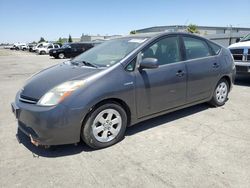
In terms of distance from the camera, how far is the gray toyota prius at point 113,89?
321 centimetres

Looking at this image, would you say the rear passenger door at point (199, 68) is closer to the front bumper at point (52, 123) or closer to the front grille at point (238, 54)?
the front bumper at point (52, 123)

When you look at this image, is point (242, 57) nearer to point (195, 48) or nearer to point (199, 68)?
point (195, 48)

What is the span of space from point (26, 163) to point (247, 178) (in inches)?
107

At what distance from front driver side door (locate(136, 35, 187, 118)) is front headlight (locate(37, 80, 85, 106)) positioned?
97 cm

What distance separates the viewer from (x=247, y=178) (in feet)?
9.16

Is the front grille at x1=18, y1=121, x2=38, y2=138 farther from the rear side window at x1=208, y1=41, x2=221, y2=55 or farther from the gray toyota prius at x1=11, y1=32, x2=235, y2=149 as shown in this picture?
the rear side window at x1=208, y1=41, x2=221, y2=55

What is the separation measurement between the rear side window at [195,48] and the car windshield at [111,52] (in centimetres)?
102

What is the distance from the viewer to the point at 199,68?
4711 mm

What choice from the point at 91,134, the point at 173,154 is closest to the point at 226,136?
the point at 173,154

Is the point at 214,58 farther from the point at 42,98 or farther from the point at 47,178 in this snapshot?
the point at 47,178

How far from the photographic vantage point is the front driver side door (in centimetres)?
385

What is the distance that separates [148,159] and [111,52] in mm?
1916

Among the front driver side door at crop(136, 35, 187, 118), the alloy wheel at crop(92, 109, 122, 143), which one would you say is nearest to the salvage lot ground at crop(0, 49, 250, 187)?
the alloy wheel at crop(92, 109, 122, 143)

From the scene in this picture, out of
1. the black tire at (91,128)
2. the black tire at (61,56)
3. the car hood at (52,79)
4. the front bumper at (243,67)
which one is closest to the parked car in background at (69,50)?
the black tire at (61,56)
